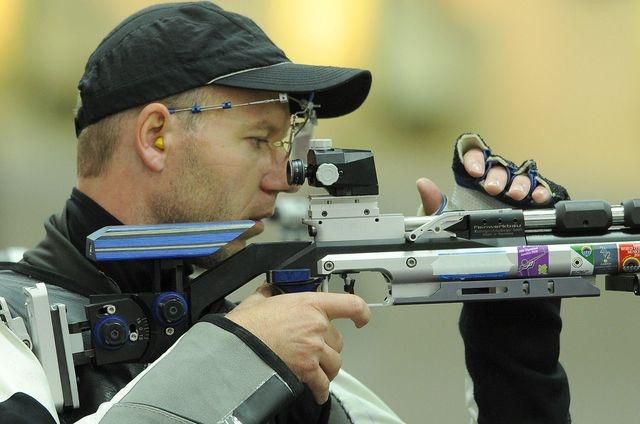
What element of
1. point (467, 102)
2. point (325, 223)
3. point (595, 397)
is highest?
point (467, 102)

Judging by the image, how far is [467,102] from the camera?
2.34 m

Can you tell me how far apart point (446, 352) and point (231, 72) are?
4.23 feet

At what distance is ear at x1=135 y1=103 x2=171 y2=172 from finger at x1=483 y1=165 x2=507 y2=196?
55 cm

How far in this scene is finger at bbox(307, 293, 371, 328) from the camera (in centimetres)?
115

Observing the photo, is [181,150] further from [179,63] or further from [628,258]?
[628,258]

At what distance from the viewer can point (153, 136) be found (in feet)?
4.45

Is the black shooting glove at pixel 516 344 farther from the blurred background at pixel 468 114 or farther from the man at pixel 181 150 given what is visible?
the blurred background at pixel 468 114

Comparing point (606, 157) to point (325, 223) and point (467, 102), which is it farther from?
point (325, 223)

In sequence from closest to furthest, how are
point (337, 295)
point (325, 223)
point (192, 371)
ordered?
point (192, 371) → point (337, 295) → point (325, 223)

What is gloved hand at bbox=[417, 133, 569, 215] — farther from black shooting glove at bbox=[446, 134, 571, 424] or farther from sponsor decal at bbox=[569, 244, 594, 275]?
sponsor decal at bbox=[569, 244, 594, 275]

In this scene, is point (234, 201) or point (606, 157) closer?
point (234, 201)

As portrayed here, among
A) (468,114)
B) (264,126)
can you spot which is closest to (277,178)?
(264,126)

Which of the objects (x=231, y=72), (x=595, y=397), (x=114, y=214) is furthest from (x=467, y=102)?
(x=114, y=214)

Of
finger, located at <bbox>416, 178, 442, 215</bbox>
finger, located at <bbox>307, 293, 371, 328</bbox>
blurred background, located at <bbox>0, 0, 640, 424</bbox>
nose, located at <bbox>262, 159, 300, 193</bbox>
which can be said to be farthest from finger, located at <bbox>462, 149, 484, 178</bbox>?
blurred background, located at <bbox>0, 0, 640, 424</bbox>
